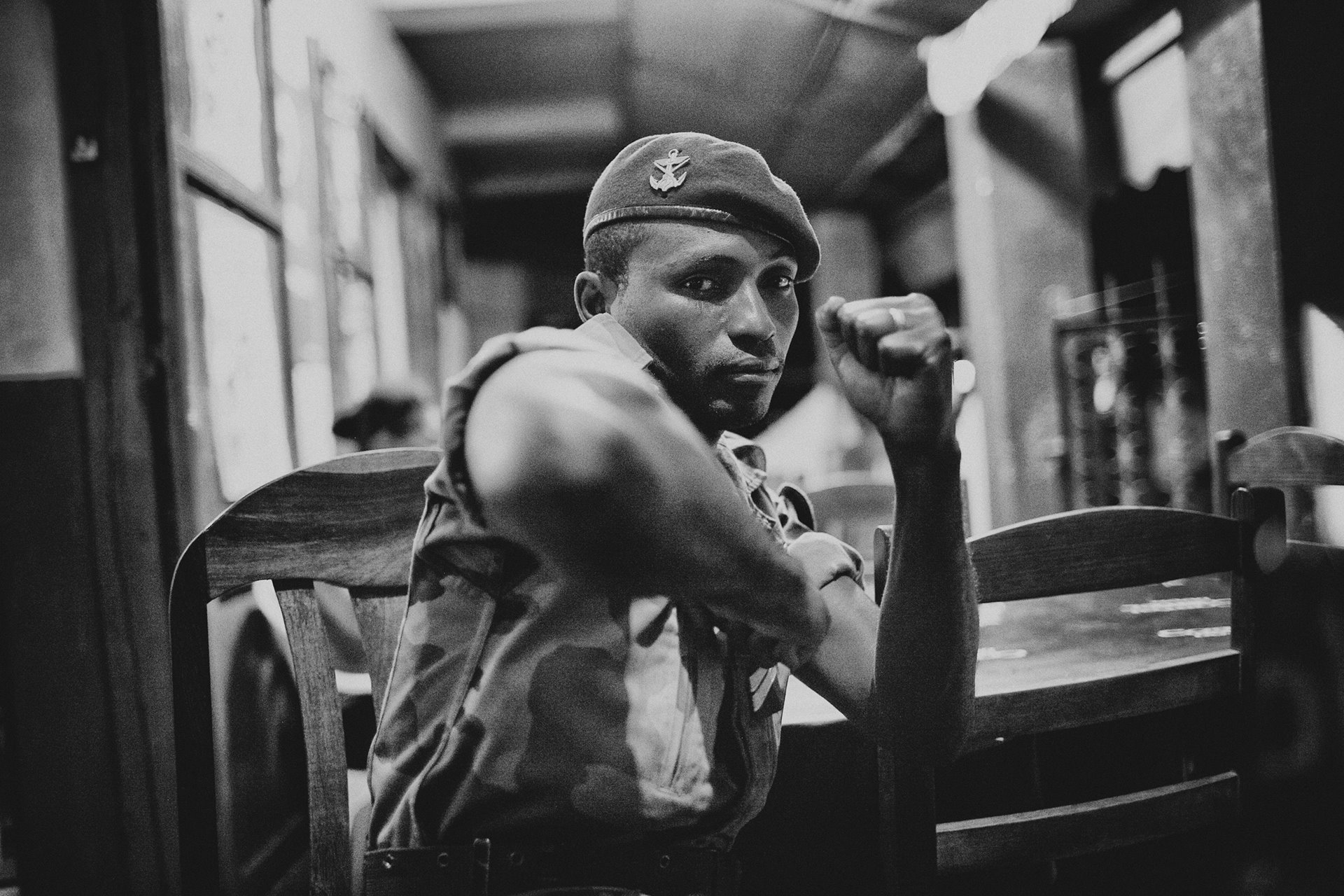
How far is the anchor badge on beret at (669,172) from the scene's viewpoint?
36.9 inches

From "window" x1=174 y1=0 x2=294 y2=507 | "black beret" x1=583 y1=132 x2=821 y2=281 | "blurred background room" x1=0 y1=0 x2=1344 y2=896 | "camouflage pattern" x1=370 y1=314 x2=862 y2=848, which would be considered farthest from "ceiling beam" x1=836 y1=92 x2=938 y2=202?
"camouflage pattern" x1=370 y1=314 x2=862 y2=848

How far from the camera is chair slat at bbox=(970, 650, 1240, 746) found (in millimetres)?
1223

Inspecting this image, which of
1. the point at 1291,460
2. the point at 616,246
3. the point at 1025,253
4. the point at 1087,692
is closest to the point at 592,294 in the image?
the point at 616,246

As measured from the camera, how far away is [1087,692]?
125 cm

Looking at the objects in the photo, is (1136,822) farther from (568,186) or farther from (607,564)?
(568,186)

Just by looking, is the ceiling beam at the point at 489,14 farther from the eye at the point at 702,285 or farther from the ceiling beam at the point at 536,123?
the eye at the point at 702,285

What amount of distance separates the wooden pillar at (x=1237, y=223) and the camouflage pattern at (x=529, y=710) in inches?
144

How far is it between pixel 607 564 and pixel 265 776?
1.80 meters

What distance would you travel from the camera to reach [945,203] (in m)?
9.06

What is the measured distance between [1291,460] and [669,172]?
2041mm

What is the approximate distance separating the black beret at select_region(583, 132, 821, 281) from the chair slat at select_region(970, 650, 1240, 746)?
66cm

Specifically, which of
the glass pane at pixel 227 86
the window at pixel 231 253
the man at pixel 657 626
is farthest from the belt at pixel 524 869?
the glass pane at pixel 227 86

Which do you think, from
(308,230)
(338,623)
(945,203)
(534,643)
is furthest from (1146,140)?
(534,643)

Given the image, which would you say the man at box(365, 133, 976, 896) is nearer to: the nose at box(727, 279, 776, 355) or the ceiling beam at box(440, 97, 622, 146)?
the nose at box(727, 279, 776, 355)
